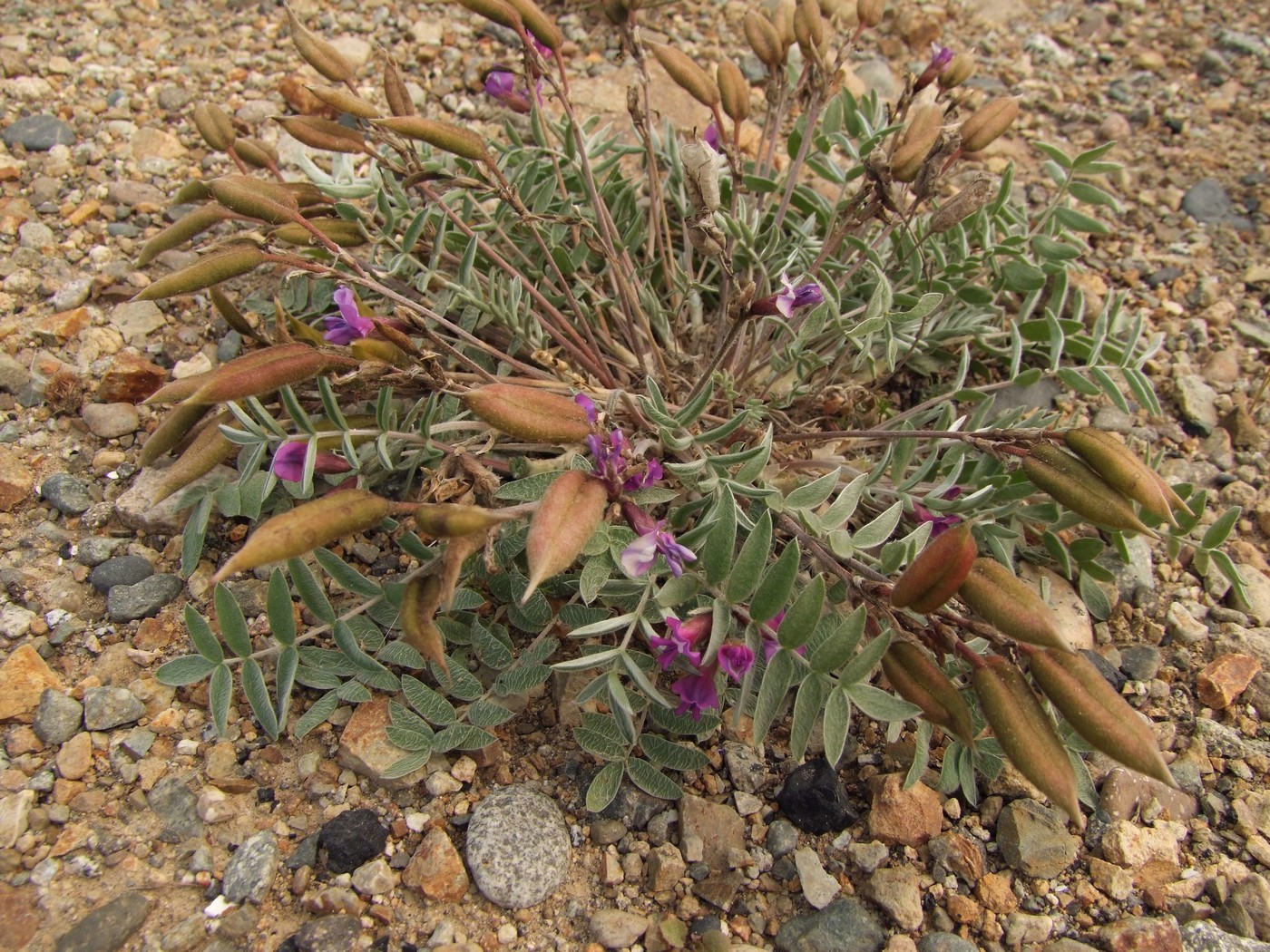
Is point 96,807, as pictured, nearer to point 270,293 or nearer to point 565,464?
point 565,464

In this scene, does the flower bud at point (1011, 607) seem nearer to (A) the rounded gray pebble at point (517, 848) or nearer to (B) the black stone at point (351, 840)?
(A) the rounded gray pebble at point (517, 848)

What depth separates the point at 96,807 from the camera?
6.61 ft

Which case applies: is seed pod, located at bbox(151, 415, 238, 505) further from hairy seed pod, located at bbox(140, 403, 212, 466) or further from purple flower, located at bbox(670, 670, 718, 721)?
purple flower, located at bbox(670, 670, 718, 721)

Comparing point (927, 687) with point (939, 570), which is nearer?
point (939, 570)

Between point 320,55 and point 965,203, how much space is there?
5.77 ft

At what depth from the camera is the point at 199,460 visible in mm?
2291

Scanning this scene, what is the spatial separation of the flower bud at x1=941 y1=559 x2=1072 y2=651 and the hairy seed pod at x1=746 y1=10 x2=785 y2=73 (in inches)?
69.6

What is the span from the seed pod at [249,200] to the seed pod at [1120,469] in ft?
5.90

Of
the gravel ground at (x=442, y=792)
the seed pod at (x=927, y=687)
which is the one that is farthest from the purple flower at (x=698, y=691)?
the seed pod at (x=927, y=687)

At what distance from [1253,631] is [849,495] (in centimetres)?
Result: 135

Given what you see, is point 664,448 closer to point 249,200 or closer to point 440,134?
point 440,134

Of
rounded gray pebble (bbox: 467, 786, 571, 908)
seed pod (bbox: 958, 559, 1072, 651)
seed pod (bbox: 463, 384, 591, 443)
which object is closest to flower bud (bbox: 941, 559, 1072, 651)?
seed pod (bbox: 958, 559, 1072, 651)

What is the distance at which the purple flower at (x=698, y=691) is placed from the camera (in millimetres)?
2018

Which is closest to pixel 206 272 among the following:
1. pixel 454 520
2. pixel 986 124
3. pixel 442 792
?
pixel 454 520
